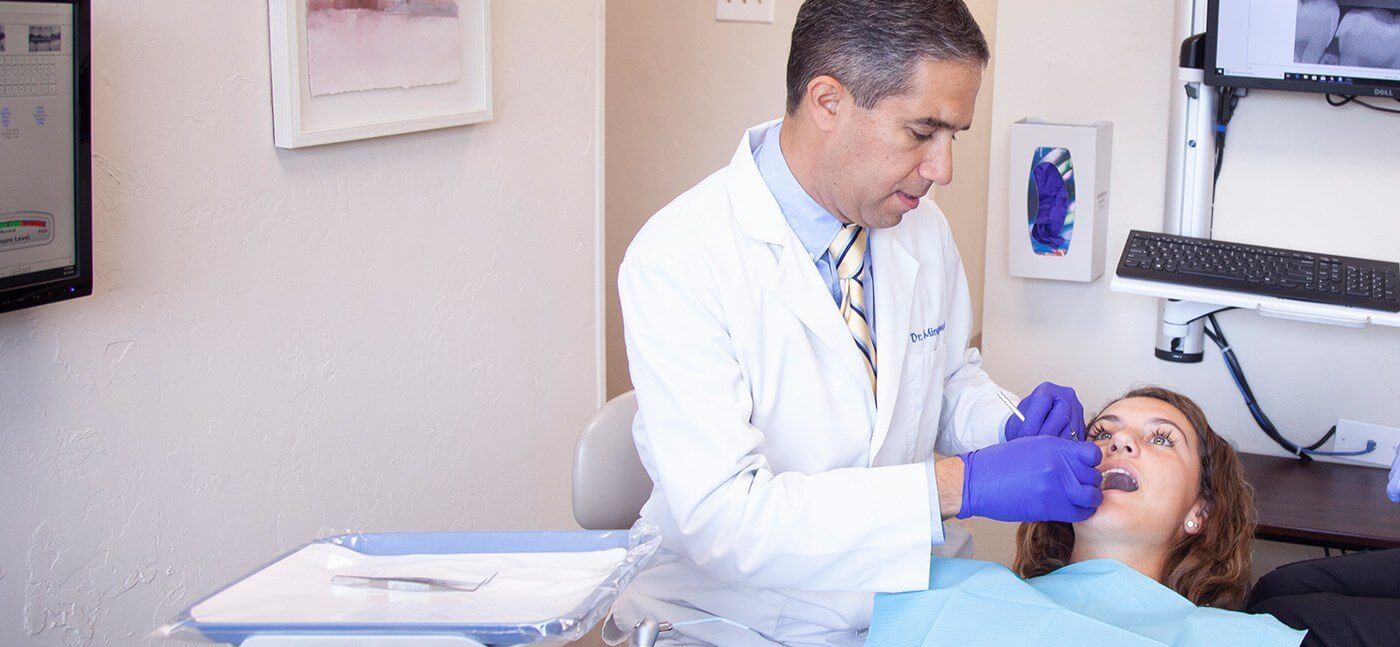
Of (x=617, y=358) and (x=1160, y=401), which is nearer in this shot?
(x=1160, y=401)

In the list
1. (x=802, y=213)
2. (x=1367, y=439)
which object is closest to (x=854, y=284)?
(x=802, y=213)

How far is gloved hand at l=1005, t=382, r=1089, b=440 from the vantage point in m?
1.56

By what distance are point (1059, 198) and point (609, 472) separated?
1.05m

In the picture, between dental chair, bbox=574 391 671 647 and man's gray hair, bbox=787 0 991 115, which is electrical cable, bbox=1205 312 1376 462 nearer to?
man's gray hair, bbox=787 0 991 115

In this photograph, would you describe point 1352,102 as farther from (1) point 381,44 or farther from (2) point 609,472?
(1) point 381,44

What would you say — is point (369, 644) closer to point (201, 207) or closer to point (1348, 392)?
point (201, 207)

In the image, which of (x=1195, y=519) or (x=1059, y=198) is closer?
(x=1195, y=519)

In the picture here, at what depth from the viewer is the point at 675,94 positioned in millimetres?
3100

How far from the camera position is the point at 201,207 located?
147 centimetres

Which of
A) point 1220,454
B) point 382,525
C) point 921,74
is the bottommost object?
point 382,525

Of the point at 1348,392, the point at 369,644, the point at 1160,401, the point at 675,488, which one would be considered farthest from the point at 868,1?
the point at 1348,392

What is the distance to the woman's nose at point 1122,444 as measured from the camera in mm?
1638

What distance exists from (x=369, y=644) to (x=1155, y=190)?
1.77 m

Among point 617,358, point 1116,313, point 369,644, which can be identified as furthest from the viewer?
point 617,358
